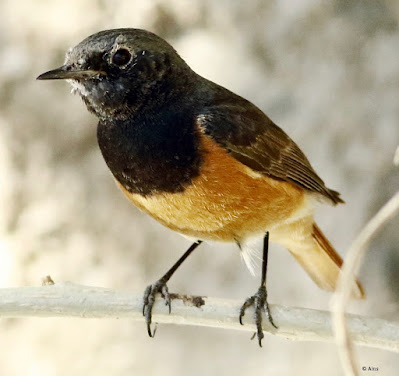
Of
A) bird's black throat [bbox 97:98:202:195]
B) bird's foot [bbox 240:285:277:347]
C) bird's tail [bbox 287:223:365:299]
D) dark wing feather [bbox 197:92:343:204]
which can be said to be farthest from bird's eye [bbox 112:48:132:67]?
bird's tail [bbox 287:223:365:299]

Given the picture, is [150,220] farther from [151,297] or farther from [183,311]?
[183,311]

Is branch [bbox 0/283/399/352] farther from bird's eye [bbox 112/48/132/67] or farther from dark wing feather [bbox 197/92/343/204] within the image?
bird's eye [bbox 112/48/132/67]

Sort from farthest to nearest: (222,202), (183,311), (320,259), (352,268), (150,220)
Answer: (150,220), (320,259), (222,202), (183,311), (352,268)

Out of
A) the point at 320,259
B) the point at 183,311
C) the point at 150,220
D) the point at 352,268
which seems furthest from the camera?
the point at 150,220

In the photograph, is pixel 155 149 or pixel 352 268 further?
pixel 155 149

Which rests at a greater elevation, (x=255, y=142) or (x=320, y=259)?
(x=255, y=142)

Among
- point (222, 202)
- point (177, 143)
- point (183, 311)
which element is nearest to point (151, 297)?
point (183, 311)

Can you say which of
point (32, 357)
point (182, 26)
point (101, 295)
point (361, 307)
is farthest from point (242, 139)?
point (32, 357)

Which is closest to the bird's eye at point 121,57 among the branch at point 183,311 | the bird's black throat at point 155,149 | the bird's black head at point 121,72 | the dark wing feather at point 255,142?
the bird's black head at point 121,72

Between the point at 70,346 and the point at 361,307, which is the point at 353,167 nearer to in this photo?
the point at 361,307
